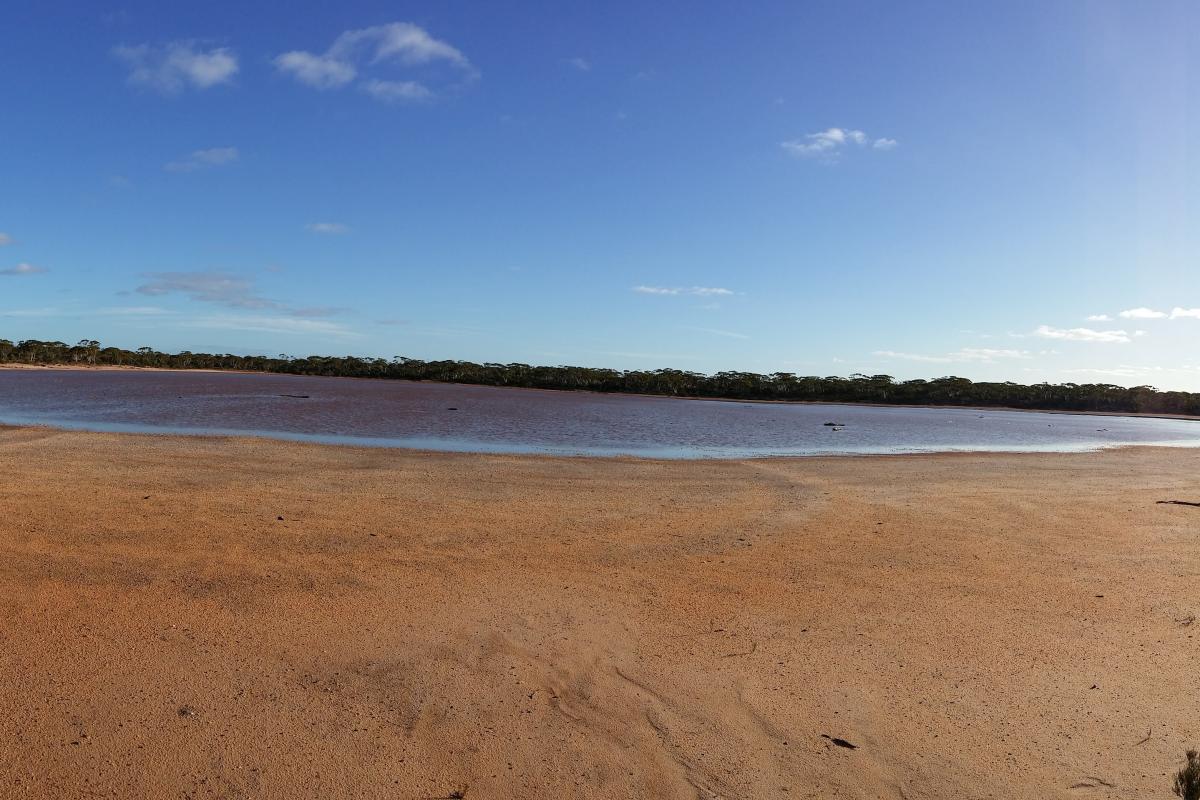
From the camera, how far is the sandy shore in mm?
4125

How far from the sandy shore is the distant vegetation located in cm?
7045

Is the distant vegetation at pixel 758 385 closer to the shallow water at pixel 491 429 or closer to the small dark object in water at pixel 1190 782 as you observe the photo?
the shallow water at pixel 491 429

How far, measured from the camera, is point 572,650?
18.5 feet

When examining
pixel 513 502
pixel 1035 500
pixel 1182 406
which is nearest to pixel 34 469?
pixel 513 502

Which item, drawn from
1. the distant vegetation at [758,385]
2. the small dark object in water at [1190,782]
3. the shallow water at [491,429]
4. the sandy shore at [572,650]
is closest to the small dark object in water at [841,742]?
the sandy shore at [572,650]

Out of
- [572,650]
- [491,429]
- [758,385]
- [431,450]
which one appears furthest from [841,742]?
[758,385]

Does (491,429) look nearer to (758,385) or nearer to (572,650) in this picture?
(572,650)

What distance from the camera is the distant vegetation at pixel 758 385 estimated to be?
245 ft

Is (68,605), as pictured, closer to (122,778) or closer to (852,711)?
(122,778)

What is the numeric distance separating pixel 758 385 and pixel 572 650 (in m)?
77.0

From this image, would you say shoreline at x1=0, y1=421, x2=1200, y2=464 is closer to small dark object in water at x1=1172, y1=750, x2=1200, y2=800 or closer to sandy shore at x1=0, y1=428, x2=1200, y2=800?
sandy shore at x1=0, y1=428, x2=1200, y2=800

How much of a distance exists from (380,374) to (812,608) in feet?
333

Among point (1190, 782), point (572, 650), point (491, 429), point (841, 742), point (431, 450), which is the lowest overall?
point (841, 742)

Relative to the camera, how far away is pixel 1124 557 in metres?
9.05
